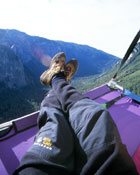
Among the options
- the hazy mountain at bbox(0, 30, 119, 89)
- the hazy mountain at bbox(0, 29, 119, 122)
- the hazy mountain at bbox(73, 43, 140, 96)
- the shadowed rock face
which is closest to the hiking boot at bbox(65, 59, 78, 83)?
the hazy mountain at bbox(73, 43, 140, 96)

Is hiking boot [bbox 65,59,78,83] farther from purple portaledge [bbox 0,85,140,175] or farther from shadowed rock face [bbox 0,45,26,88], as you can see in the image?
shadowed rock face [bbox 0,45,26,88]

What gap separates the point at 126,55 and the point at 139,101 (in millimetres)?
398

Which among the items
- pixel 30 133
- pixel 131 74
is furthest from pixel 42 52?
pixel 30 133

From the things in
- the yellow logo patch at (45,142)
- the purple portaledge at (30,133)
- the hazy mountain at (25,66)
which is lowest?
the hazy mountain at (25,66)

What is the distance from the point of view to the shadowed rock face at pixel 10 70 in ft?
94.6

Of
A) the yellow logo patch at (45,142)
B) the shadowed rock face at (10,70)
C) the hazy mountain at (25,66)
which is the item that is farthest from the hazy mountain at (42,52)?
the yellow logo patch at (45,142)

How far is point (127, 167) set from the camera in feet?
1.02

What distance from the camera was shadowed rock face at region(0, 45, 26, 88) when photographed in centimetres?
2884

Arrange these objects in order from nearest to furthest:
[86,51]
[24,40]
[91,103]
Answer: [91,103] → [24,40] → [86,51]

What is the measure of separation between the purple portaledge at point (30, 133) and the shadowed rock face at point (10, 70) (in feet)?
102

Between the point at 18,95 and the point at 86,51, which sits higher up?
the point at 86,51

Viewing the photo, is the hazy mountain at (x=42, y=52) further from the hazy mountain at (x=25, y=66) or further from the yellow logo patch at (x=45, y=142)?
the yellow logo patch at (x=45, y=142)

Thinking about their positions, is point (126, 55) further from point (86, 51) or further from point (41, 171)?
point (86, 51)

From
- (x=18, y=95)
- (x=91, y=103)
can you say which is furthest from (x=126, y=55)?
(x=18, y=95)
